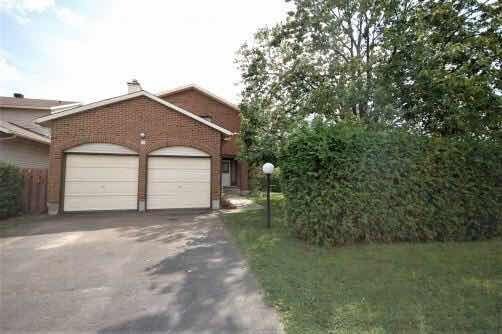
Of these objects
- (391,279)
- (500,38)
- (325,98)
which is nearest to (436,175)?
(391,279)

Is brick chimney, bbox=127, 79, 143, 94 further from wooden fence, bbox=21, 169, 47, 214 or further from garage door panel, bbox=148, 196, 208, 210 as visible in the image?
garage door panel, bbox=148, 196, 208, 210

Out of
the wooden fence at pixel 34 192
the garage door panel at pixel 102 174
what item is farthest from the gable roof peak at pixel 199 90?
the wooden fence at pixel 34 192

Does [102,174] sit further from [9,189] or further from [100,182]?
[9,189]

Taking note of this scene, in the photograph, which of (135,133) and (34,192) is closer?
(34,192)

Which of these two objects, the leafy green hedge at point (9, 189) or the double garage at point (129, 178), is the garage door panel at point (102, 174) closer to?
the double garage at point (129, 178)

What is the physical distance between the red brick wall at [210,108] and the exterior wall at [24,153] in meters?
8.12

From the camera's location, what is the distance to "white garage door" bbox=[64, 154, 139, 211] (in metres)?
8.32

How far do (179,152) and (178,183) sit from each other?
1323mm

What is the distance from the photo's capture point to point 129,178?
877 centimetres

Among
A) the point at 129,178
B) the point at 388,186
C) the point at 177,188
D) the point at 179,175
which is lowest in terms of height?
the point at 177,188

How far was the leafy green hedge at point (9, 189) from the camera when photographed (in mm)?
7117

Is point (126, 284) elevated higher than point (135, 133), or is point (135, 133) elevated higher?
point (135, 133)

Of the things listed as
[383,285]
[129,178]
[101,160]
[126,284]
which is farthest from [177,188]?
[383,285]

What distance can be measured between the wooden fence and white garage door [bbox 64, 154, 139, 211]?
2.49ft
